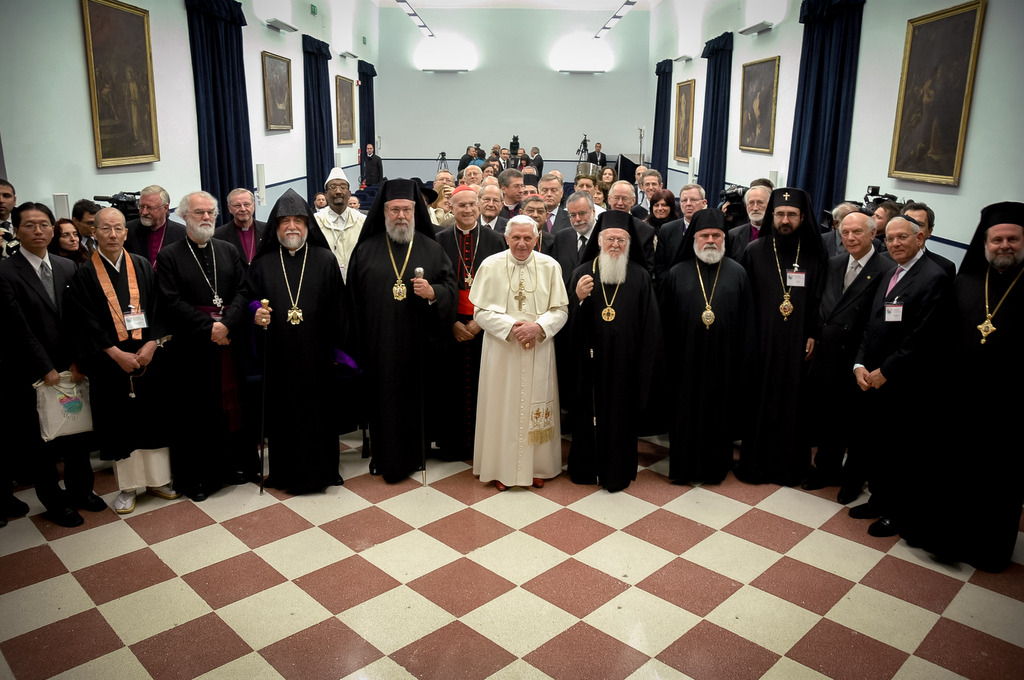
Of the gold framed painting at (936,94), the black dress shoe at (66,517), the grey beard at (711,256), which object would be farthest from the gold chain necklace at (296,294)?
the gold framed painting at (936,94)

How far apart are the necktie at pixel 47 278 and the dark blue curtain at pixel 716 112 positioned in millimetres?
11534

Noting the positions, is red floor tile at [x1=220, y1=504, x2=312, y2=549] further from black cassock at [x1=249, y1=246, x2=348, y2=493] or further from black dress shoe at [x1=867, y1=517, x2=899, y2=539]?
black dress shoe at [x1=867, y1=517, x2=899, y2=539]

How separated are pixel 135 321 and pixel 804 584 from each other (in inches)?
149

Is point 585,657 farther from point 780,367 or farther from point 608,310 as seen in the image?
point 780,367

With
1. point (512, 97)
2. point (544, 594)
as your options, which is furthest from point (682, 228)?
point (512, 97)

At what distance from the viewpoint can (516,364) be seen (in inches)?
168

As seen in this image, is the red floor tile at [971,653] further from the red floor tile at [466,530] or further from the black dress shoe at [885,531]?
the red floor tile at [466,530]

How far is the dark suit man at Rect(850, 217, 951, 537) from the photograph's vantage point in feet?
12.0

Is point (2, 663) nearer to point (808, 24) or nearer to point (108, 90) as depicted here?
point (108, 90)

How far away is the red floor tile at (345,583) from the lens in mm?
3248

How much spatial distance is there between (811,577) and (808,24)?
315 inches

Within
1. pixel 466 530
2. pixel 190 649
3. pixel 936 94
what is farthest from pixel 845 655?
pixel 936 94

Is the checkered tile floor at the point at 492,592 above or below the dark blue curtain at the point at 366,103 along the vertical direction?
below

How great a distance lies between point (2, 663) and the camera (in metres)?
2.82
